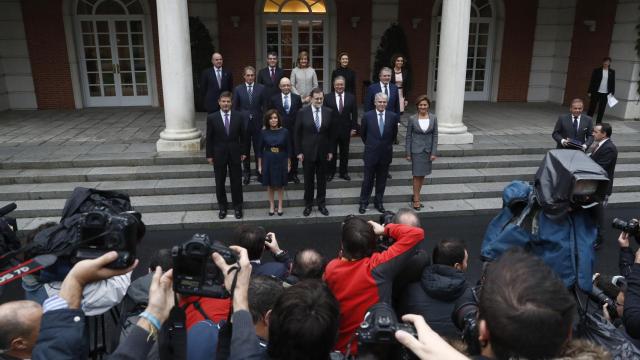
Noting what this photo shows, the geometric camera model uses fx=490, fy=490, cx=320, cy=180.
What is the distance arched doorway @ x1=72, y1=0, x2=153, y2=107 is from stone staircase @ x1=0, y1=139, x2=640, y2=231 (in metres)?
5.91

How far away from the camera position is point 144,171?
8.55m

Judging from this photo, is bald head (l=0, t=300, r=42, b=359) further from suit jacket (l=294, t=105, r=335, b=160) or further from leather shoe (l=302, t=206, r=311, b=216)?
leather shoe (l=302, t=206, r=311, b=216)

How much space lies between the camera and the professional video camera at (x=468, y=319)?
1.99 metres

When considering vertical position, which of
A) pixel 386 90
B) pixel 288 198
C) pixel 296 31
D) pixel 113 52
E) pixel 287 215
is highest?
pixel 296 31

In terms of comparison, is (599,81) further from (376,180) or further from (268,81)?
(268,81)

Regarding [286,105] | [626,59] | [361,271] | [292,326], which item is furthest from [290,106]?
[626,59]

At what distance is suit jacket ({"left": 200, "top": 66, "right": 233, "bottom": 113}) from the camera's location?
898 centimetres

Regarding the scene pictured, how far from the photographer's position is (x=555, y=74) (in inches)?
599

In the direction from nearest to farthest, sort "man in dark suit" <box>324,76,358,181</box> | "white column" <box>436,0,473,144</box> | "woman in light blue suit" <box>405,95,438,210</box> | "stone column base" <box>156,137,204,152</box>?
"woman in light blue suit" <box>405,95,438,210</box>
"man in dark suit" <box>324,76,358,181</box>
"stone column base" <box>156,137,204,152</box>
"white column" <box>436,0,473,144</box>

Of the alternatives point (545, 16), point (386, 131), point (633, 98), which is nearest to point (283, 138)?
point (386, 131)

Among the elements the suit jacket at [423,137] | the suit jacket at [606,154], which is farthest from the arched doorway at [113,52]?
the suit jacket at [606,154]

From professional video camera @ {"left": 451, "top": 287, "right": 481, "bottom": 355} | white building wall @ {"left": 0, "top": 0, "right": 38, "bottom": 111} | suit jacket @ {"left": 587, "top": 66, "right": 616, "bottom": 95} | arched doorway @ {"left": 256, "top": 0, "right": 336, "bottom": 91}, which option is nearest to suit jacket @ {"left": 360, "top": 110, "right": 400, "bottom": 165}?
professional video camera @ {"left": 451, "top": 287, "right": 481, "bottom": 355}

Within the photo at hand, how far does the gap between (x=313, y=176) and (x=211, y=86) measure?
298 cm

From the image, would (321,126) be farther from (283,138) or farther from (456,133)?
(456,133)
